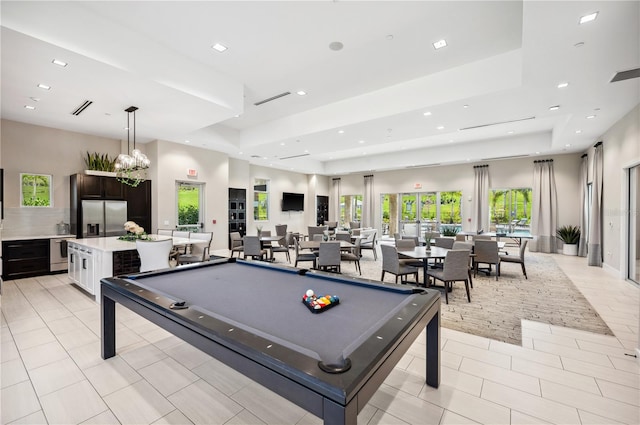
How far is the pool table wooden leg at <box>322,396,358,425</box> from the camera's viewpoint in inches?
41.6

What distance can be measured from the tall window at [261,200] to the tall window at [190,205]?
10.5ft

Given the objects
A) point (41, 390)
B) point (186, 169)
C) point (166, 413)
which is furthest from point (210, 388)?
point (186, 169)

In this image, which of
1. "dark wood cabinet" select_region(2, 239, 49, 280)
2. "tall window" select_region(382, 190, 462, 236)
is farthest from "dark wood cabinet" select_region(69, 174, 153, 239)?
"tall window" select_region(382, 190, 462, 236)

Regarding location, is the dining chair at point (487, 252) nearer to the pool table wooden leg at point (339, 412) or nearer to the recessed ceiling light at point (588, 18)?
the recessed ceiling light at point (588, 18)

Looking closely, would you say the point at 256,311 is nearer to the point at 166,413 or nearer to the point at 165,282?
the point at 166,413

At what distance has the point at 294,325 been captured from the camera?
1.75 meters

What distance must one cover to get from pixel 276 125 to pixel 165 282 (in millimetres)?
6050

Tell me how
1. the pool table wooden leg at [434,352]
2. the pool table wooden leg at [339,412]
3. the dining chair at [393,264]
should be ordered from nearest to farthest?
the pool table wooden leg at [339,412] < the pool table wooden leg at [434,352] < the dining chair at [393,264]

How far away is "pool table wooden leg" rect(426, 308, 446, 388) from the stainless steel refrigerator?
758 cm

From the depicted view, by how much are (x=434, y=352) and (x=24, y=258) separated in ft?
26.3

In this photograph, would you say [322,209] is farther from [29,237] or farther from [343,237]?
[29,237]

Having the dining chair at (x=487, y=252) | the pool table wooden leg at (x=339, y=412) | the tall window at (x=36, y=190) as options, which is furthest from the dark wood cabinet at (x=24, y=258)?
the dining chair at (x=487, y=252)

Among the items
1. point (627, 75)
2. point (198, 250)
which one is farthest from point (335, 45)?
point (198, 250)

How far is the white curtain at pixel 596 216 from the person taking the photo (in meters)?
7.09
